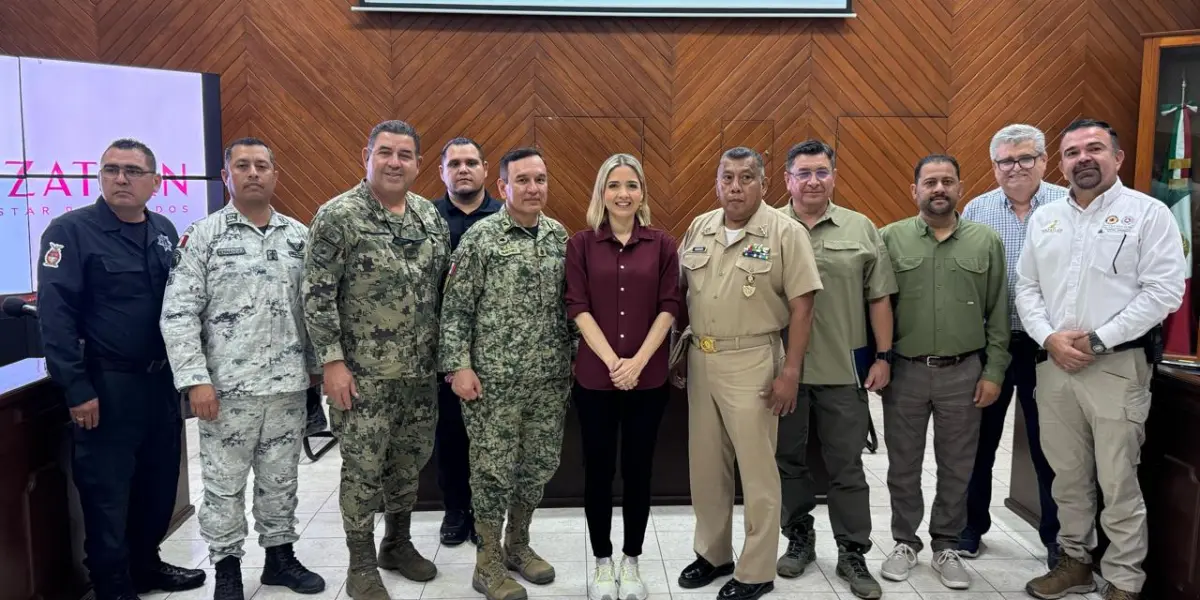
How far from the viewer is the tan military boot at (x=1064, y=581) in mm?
2797

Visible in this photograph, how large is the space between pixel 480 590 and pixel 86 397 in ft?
5.17

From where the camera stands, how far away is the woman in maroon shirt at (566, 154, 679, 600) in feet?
8.32

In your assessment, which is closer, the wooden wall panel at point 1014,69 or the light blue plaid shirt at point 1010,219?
the light blue plaid shirt at point 1010,219

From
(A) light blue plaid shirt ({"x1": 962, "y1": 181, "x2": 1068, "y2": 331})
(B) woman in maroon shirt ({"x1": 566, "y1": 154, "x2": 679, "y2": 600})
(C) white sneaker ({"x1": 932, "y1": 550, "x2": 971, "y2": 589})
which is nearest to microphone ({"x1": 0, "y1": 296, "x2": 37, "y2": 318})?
(B) woman in maroon shirt ({"x1": 566, "y1": 154, "x2": 679, "y2": 600})

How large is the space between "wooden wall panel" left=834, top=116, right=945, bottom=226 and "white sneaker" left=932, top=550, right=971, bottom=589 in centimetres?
418

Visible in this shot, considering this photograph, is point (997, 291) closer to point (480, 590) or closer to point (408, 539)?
point (480, 590)

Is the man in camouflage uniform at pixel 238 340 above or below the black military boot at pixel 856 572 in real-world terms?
above

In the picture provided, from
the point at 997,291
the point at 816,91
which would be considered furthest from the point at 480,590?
the point at 816,91

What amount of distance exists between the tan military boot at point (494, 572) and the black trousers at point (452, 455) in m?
0.61

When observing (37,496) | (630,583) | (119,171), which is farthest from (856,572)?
(119,171)

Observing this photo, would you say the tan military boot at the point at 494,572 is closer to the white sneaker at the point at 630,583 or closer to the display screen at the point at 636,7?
the white sneaker at the point at 630,583

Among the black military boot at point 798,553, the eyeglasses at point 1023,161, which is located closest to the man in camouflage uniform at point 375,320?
the black military boot at point 798,553

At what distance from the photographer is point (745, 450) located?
2.61 metres

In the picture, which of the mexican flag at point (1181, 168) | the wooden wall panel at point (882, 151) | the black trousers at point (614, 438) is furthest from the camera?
the wooden wall panel at point (882, 151)
